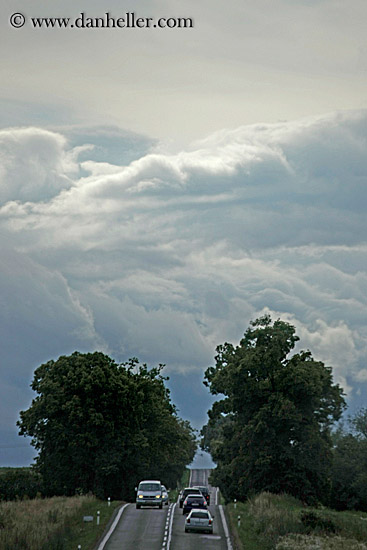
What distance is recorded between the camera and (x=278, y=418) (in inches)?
3041

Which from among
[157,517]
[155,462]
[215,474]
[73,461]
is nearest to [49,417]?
[73,461]

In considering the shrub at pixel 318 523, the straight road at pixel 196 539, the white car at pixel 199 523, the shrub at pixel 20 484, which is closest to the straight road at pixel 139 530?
the straight road at pixel 196 539

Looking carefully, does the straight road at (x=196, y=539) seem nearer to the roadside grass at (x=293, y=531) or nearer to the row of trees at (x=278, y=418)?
the roadside grass at (x=293, y=531)

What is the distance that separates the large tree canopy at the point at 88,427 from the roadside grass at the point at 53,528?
23942mm

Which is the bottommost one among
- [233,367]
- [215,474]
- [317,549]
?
[317,549]

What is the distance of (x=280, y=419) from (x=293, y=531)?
3128 cm

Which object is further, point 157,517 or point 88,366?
point 88,366

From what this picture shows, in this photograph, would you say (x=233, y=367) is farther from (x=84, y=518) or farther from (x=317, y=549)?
(x=317, y=549)

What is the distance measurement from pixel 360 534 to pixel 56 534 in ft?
68.0

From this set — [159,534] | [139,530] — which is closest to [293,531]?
[159,534]

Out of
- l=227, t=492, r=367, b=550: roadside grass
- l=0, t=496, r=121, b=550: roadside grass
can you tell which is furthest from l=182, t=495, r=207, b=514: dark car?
l=0, t=496, r=121, b=550: roadside grass


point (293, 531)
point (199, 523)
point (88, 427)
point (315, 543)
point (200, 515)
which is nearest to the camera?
point (315, 543)

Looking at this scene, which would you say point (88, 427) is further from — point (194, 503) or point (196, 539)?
point (196, 539)

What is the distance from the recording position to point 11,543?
126 ft
